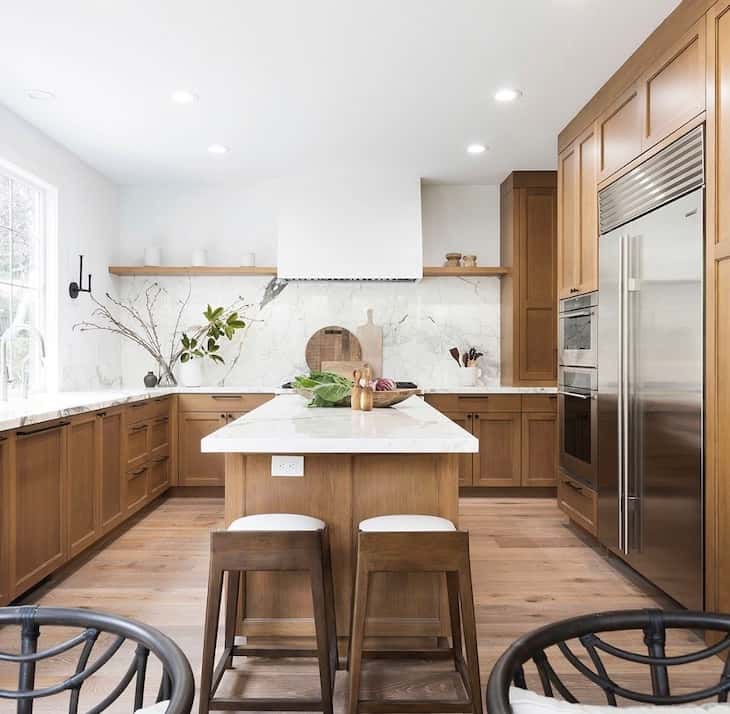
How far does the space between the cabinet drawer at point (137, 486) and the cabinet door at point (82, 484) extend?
54 cm

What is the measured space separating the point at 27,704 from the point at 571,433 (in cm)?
362

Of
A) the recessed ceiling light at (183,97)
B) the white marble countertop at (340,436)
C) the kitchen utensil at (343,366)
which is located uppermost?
the recessed ceiling light at (183,97)

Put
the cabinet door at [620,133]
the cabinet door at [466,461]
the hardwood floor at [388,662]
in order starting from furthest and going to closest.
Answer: the cabinet door at [466,461]
the cabinet door at [620,133]
the hardwood floor at [388,662]

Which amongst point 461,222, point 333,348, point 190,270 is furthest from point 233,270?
point 461,222

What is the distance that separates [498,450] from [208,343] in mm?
2536

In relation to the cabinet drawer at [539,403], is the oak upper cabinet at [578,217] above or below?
above

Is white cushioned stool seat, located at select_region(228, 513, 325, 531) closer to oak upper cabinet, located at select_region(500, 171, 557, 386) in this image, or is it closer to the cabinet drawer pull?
the cabinet drawer pull

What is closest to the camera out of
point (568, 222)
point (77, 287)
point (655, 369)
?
point (655, 369)

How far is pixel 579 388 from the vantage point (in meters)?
4.02

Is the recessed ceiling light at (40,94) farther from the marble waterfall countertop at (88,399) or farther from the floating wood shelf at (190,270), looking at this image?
the floating wood shelf at (190,270)

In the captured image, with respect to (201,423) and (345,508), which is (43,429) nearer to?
(345,508)

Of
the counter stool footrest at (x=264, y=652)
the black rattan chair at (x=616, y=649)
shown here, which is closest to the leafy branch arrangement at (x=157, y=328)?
the counter stool footrest at (x=264, y=652)

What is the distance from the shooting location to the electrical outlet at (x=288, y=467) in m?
2.43

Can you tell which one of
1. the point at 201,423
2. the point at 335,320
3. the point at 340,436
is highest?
the point at 335,320
